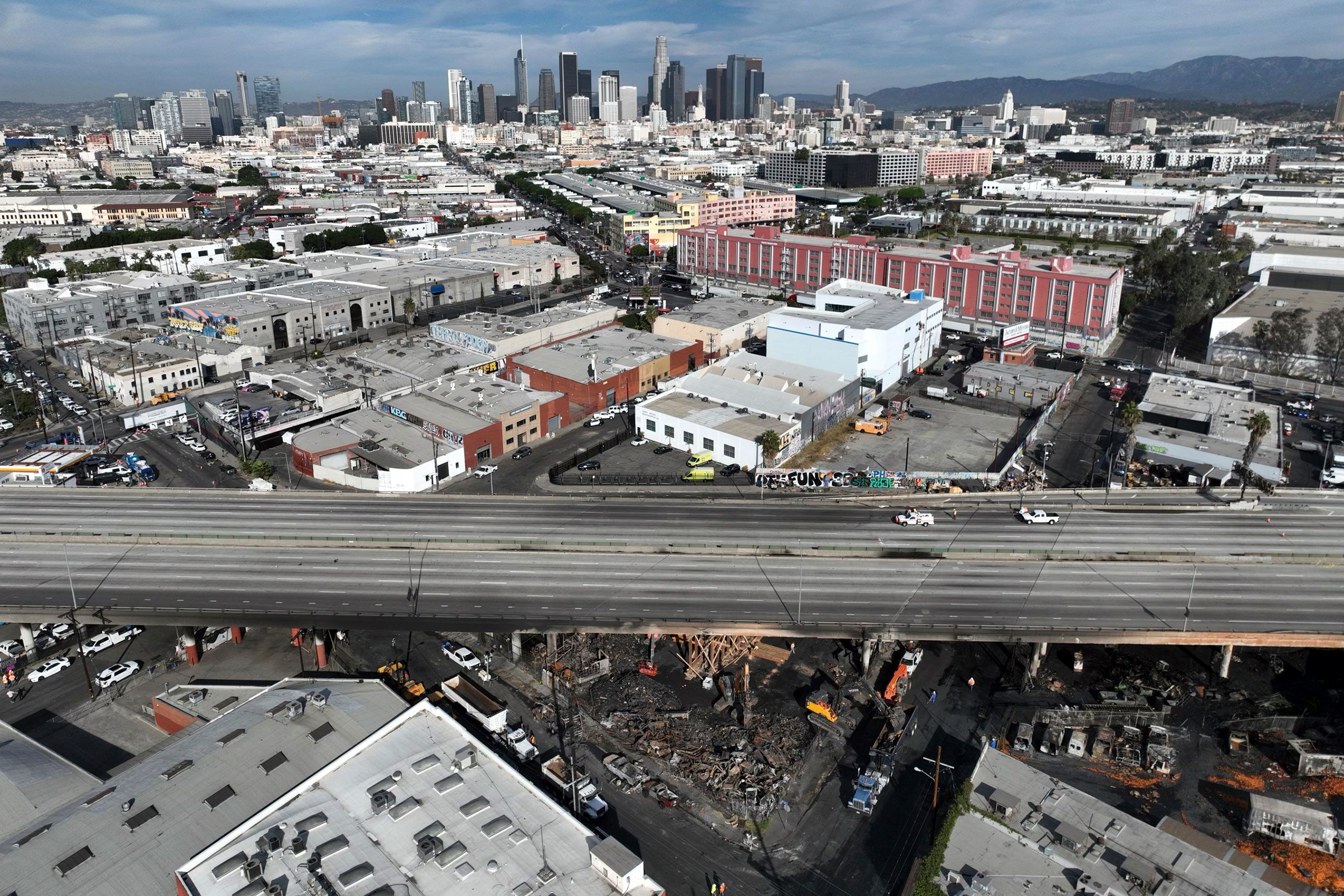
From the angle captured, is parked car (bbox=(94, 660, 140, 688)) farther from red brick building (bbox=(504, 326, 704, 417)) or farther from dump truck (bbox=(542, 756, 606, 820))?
red brick building (bbox=(504, 326, 704, 417))

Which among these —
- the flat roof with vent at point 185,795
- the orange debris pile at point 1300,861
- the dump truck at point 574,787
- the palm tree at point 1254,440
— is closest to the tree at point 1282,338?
the palm tree at point 1254,440

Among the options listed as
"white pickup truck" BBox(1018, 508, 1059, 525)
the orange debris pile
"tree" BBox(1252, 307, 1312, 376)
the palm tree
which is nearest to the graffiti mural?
"white pickup truck" BBox(1018, 508, 1059, 525)

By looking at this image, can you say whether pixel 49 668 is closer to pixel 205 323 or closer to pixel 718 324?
pixel 205 323


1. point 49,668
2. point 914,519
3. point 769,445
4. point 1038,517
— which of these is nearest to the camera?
point 49,668

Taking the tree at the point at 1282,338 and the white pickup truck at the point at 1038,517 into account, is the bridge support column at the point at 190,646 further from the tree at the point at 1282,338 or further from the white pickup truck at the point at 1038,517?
the tree at the point at 1282,338

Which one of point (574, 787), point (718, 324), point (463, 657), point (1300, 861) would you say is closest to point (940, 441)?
point (718, 324)
